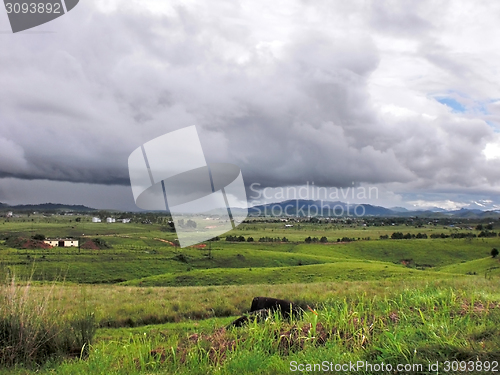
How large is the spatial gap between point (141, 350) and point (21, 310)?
320 centimetres

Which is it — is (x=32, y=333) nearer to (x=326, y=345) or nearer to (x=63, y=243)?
(x=326, y=345)

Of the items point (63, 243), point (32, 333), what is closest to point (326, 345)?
point (32, 333)

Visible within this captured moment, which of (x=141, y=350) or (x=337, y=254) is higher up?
(x=141, y=350)

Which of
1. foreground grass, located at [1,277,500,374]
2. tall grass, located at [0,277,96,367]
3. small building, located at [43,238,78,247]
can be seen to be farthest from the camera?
small building, located at [43,238,78,247]

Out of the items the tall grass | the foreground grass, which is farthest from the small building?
the foreground grass

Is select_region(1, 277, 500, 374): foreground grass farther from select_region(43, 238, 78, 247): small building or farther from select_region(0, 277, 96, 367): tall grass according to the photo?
select_region(43, 238, 78, 247): small building

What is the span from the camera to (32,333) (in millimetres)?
8852

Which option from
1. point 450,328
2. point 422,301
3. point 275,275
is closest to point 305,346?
point 450,328

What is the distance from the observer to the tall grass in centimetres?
858

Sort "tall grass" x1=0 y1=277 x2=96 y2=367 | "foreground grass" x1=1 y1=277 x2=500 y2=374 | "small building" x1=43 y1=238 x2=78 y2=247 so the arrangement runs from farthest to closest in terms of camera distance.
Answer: "small building" x1=43 y1=238 x2=78 y2=247 → "tall grass" x1=0 y1=277 x2=96 y2=367 → "foreground grass" x1=1 y1=277 x2=500 y2=374

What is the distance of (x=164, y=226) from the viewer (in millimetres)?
174375

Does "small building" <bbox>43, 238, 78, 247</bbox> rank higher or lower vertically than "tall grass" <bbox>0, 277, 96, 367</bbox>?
lower

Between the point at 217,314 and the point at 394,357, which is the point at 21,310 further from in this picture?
the point at 217,314

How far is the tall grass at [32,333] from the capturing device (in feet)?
28.1
